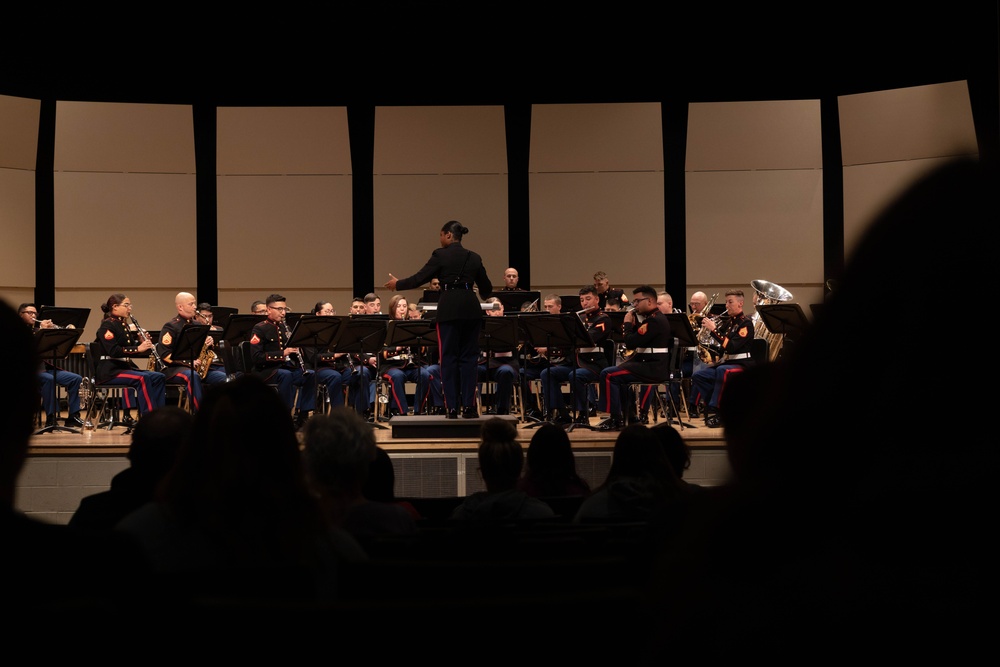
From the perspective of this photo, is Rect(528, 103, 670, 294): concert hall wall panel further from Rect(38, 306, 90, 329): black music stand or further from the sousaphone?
Rect(38, 306, 90, 329): black music stand

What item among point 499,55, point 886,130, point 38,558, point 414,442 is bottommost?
point 414,442

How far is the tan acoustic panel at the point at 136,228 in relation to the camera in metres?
12.3

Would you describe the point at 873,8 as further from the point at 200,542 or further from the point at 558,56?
the point at 200,542

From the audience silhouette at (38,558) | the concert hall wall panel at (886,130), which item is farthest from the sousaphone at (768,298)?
the audience silhouette at (38,558)

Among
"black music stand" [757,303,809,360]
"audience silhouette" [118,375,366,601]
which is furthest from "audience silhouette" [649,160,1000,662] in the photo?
"black music stand" [757,303,809,360]

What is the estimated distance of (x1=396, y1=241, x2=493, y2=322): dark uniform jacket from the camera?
7.80 m

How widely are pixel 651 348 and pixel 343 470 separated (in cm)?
580

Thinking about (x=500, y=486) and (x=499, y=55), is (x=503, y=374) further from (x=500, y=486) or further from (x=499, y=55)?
(x=500, y=486)

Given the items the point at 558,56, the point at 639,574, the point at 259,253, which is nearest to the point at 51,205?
the point at 259,253

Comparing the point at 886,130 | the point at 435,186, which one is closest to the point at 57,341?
the point at 435,186

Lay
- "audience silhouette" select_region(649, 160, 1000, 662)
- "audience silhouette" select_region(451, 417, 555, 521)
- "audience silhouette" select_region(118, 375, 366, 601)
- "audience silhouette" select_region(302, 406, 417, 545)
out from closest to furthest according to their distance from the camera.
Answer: "audience silhouette" select_region(649, 160, 1000, 662) < "audience silhouette" select_region(118, 375, 366, 601) < "audience silhouette" select_region(302, 406, 417, 545) < "audience silhouette" select_region(451, 417, 555, 521)

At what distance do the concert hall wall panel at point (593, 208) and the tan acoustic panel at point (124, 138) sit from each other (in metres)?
4.60

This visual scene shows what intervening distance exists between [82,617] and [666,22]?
1102 cm

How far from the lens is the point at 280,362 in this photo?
9.05 meters
